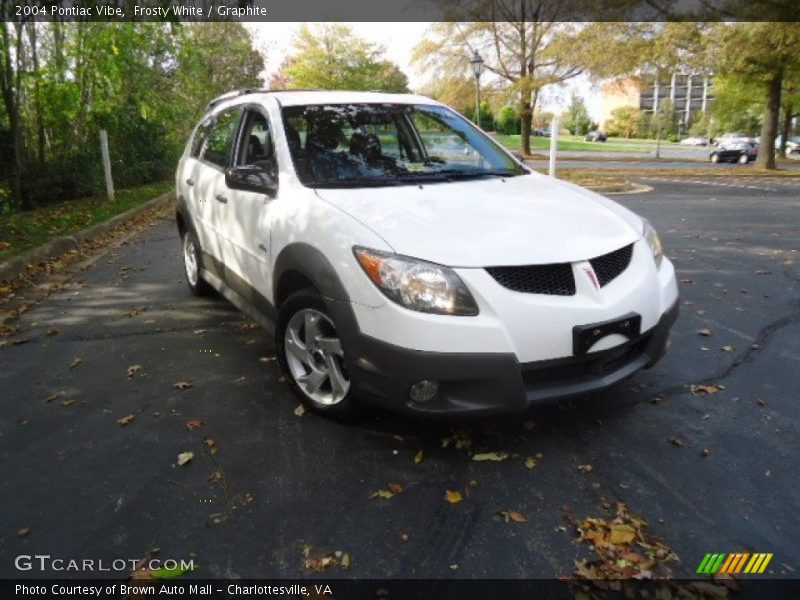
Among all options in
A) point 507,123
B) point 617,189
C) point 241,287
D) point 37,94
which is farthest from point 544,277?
point 507,123

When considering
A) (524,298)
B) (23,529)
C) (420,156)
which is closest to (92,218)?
(420,156)

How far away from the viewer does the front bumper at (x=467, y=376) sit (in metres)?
2.65

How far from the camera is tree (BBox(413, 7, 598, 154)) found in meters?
31.5

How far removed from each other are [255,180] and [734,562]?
10.0 ft

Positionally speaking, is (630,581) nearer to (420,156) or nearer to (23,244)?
(420,156)

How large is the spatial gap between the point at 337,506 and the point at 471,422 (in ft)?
3.21

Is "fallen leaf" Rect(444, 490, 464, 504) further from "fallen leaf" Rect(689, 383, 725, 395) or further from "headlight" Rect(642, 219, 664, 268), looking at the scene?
"fallen leaf" Rect(689, 383, 725, 395)

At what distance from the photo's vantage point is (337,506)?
262 cm

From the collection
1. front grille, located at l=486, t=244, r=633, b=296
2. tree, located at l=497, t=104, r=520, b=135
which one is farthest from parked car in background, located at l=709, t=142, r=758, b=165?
front grille, located at l=486, t=244, r=633, b=296

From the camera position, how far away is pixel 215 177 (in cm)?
469

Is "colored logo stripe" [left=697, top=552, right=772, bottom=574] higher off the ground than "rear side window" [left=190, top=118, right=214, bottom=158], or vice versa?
"rear side window" [left=190, top=118, right=214, bottom=158]

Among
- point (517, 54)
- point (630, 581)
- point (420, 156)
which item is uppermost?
point (517, 54)

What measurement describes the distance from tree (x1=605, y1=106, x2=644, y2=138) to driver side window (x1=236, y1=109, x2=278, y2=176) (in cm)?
9348

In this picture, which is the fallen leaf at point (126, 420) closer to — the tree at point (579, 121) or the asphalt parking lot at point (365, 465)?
the asphalt parking lot at point (365, 465)
